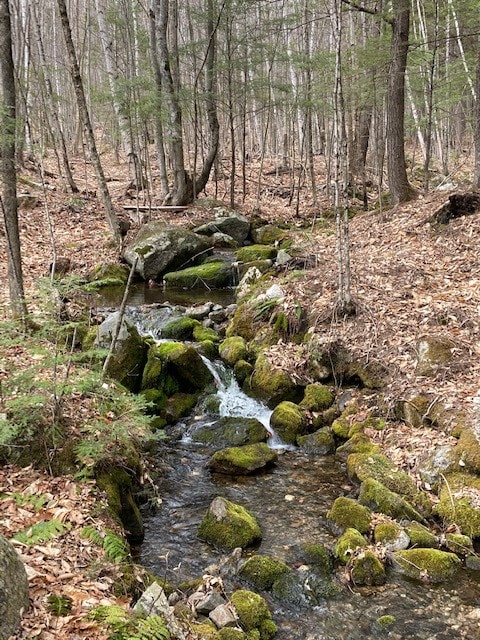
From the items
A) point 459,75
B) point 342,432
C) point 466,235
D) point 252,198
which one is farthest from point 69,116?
point 342,432

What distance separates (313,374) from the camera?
8.33 m

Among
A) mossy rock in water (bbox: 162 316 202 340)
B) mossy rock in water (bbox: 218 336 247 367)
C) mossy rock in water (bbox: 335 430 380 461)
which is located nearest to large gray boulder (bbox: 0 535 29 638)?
mossy rock in water (bbox: 335 430 380 461)

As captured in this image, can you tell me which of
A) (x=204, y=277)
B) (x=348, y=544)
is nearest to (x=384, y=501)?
(x=348, y=544)

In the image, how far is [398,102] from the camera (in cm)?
1234

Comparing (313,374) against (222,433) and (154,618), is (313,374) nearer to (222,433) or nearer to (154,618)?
(222,433)

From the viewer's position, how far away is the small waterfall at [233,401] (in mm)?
8289

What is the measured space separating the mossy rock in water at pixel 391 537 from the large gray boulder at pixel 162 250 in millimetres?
10437

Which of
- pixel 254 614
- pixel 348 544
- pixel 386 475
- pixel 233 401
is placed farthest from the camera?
pixel 233 401

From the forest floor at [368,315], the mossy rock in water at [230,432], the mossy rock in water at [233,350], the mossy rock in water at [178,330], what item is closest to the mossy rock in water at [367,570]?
the forest floor at [368,315]

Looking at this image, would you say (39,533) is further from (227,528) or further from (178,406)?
(178,406)

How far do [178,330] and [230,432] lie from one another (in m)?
3.34

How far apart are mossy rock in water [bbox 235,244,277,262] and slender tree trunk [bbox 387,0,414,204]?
3.65 meters

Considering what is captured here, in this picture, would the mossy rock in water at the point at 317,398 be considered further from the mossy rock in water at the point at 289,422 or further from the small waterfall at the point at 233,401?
the small waterfall at the point at 233,401

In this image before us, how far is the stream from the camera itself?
4152mm
